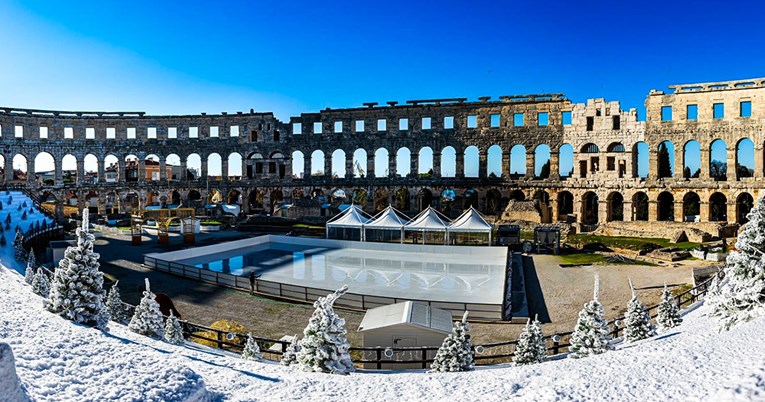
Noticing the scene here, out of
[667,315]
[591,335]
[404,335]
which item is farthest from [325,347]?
[667,315]

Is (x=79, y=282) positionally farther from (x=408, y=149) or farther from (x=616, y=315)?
(x=408, y=149)

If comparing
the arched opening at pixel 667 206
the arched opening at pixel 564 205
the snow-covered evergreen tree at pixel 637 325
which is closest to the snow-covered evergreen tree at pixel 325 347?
the snow-covered evergreen tree at pixel 637 325

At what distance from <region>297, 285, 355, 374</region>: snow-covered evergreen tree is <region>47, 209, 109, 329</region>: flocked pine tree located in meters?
4.75

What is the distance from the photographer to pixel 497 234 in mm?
32219

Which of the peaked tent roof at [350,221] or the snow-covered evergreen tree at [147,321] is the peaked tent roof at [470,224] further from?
the snow-covered evergreen tree at [147,321]

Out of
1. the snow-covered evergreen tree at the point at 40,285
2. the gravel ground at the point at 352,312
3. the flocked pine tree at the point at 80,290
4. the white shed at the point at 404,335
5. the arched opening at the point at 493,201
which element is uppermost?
the arched opening at the point at 493,201

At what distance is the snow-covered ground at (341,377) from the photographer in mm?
6059

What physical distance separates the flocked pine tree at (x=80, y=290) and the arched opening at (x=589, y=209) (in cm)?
4062

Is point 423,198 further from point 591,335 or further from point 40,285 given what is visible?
point 591,335

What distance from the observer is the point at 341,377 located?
312 inches

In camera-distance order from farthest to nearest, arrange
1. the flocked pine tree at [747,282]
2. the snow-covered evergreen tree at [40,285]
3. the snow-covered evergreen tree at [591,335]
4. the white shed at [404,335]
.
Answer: the snow-covered evergreen tree at [40,285], the white shed at [404,335], the snow-covered evergreen tree at [591,335], the flocked pine tree at [747,282]

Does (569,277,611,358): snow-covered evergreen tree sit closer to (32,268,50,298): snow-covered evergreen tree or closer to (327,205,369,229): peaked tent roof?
(32,268,50,298): snow-covered evergreen tree

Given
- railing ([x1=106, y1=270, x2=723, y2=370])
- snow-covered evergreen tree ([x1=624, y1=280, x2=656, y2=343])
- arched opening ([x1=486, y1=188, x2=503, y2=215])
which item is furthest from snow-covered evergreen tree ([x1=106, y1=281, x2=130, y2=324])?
arched opening ([x1=486, y1=188, x2=503, y2=215])

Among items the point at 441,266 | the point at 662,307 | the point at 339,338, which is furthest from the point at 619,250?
the point at 339,338
